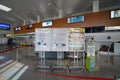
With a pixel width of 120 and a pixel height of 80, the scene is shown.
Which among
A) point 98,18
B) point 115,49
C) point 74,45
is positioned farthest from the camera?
point 115,49

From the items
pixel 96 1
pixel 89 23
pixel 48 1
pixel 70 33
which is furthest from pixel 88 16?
pixel 70 33

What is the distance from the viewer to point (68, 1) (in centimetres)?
1222

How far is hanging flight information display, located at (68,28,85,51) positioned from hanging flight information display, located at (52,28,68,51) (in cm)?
20

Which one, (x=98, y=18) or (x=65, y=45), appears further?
(x=98, y=18)

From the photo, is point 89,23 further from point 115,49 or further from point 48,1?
point 115,49

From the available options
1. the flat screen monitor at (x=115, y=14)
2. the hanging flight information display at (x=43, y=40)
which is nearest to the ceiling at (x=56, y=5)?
the flat screen monitor at (x=115, y=14)

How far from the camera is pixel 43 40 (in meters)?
7.53

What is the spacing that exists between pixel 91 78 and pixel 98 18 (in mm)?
6133

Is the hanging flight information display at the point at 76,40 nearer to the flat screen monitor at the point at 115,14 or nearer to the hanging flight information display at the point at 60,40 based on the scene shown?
the hanging flight information display at the point at 60,40

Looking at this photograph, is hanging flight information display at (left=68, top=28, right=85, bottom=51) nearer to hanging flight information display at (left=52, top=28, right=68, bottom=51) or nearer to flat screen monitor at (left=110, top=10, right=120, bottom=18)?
hanging flight information display at (left=52, top=28, right=68, bottom=51)

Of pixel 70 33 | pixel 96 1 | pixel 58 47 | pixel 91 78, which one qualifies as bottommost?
pixel 91 78

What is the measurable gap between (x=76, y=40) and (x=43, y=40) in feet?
5.27

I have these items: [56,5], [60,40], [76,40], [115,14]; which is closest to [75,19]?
[56,5]

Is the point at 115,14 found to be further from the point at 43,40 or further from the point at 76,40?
the point at 43,40
